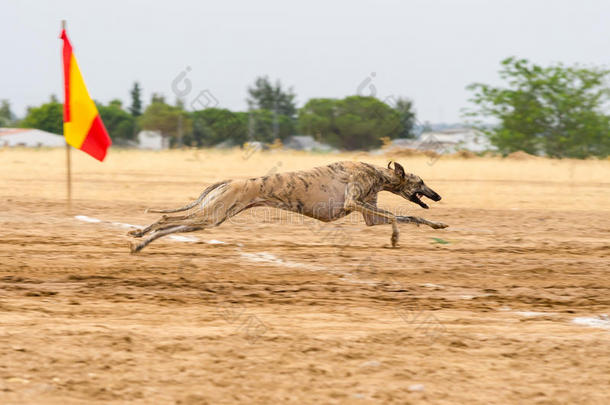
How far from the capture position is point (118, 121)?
64438 mm

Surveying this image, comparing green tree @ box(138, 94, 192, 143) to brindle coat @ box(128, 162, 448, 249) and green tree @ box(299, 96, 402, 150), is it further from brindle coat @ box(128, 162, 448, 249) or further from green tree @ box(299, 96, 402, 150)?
brindle coat @ box(128, 162, 448, 249)

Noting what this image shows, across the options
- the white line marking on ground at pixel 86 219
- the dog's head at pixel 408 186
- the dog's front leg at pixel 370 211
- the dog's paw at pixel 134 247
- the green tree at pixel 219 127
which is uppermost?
the green tree at pixel 219 127

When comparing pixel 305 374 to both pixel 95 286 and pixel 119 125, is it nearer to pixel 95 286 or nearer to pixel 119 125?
pixel 95 286

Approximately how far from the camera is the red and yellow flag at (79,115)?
13406mm

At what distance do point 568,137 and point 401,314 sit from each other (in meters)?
35.3

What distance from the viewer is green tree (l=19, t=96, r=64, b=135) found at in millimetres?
72250

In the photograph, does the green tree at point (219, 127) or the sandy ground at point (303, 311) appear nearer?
the sandy ground at point (303, 311)

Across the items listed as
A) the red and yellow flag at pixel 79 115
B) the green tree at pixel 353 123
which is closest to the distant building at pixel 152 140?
the green tree at pixel 353 123

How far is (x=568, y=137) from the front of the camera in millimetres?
39469

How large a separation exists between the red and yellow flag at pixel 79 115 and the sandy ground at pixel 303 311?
1.39 metres

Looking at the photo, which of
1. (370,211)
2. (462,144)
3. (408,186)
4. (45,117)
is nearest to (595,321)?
(370,211)

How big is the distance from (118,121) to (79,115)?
52.7m

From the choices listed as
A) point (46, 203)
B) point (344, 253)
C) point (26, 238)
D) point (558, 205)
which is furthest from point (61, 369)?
point (558, 205)

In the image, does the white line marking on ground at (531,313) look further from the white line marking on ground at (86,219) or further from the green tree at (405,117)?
the green tree at (405,117)
